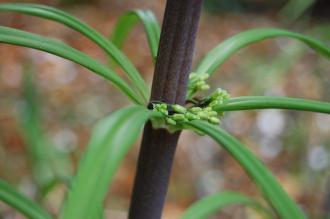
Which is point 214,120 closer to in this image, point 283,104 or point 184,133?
point 283,104

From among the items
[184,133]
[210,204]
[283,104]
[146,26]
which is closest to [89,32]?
[146,26]

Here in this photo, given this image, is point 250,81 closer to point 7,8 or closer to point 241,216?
point 241,216

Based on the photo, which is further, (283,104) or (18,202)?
(18,202)

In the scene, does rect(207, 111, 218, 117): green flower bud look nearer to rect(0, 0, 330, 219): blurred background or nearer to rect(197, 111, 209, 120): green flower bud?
rect(197, 111, 209, 120): green flower bud

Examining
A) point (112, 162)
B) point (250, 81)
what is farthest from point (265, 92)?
point (112, 162)

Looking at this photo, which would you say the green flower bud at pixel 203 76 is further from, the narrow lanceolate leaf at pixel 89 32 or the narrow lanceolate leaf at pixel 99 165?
the narrow lanceolate leaf at pixel 99 165

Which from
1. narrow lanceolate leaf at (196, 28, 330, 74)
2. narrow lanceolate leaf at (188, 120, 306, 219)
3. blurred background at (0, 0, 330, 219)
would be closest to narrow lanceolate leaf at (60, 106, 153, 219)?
narrow lanceolate leaf at (188, 120, 306, 219)
